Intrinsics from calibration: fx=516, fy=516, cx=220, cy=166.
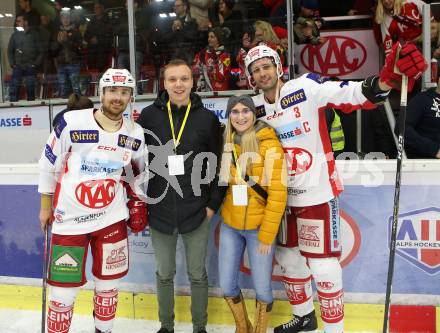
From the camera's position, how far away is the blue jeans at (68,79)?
6.05 meters

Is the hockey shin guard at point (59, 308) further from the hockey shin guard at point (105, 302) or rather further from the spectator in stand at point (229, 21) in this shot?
the spectator in stand at point (229, 21)

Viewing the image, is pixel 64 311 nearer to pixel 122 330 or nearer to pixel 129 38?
pixel 122 330

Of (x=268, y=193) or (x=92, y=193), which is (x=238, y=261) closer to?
(x=268, y=193)

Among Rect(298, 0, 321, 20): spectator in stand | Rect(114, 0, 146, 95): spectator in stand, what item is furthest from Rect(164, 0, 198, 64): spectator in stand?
Rect(298, 0, 321, 20): spectator in stand

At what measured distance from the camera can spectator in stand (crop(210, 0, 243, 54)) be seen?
17.2 ft

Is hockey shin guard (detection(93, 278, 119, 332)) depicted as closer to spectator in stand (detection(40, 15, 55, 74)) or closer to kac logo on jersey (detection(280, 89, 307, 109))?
kac logo on jersey (detection(280, 89, 307, 109))

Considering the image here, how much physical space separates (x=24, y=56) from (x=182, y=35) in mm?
2173

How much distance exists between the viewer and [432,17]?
4559mm

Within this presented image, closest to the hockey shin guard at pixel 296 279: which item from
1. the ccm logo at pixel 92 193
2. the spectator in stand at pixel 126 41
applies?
the ccm logo at pixel 92 193

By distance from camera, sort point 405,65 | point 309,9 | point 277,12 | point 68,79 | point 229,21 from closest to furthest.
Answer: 1. point 405,65
2. point 277,12
3. point 229,21
4. point 309,9
5. point 68,79

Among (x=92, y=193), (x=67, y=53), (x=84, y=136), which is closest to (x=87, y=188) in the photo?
(x=92, y=193)

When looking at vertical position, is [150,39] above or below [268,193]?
above

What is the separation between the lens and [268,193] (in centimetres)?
250

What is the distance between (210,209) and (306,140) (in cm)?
61
